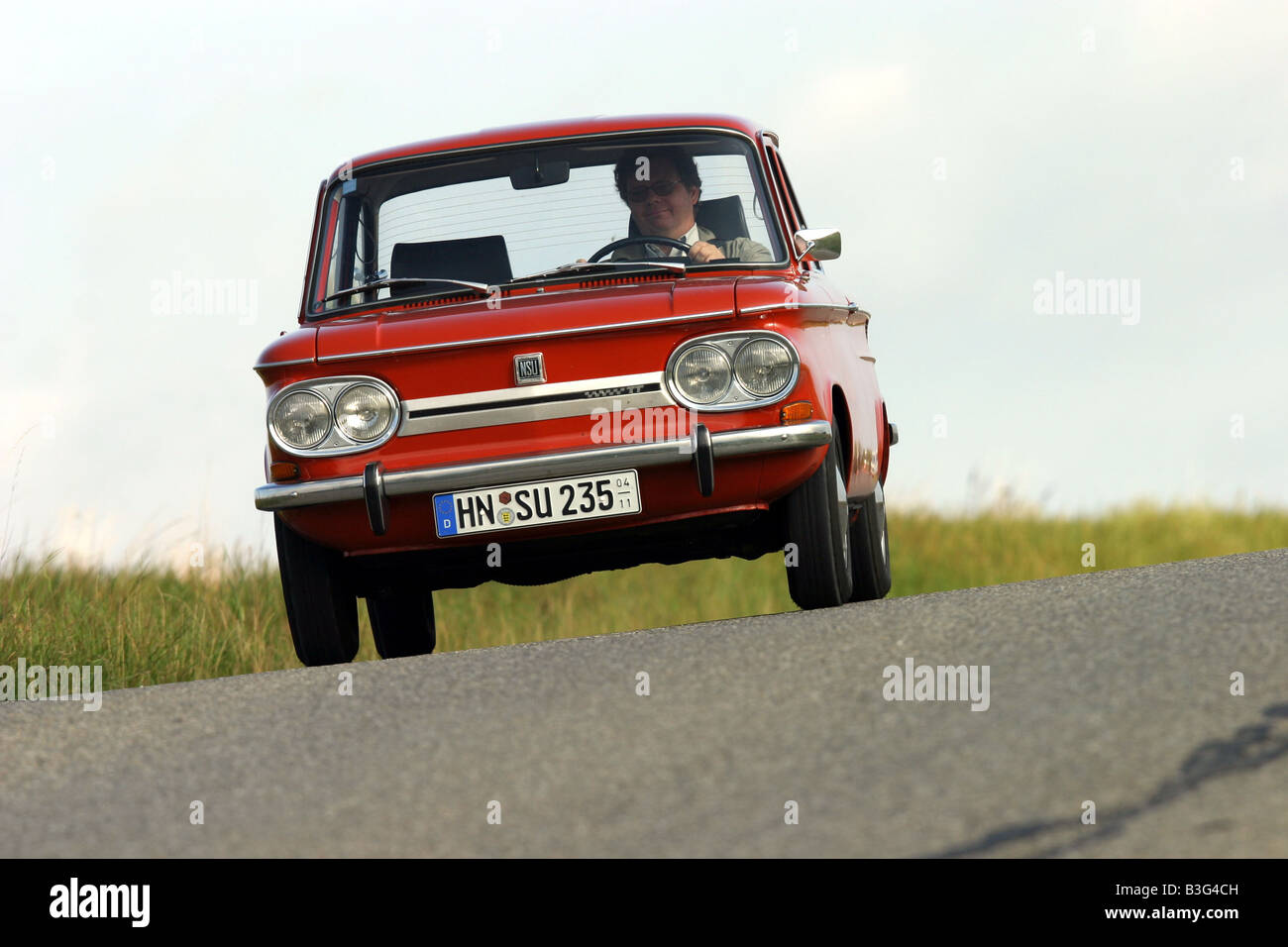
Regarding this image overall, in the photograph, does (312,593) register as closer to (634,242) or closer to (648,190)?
(634,242)

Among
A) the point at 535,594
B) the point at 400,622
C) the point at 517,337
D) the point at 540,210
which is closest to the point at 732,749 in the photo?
the point at 517,337

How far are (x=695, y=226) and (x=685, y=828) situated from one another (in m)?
3.94

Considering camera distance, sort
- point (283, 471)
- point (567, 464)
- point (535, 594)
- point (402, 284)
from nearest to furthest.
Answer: point (567, 464), point (283, 471), point (402, 284), point (535, 594)

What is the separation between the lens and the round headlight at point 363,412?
6.34 metres

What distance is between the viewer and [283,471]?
21.0 ft

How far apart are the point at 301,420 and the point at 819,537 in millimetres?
1886

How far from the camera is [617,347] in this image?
6.23 metres

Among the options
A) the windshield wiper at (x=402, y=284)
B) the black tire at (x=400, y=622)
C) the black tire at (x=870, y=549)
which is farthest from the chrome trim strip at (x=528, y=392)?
the black tire at (x=400, y=622)

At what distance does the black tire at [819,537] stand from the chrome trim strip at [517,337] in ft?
2.34

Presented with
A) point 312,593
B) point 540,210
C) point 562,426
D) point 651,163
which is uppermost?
point 651,163
